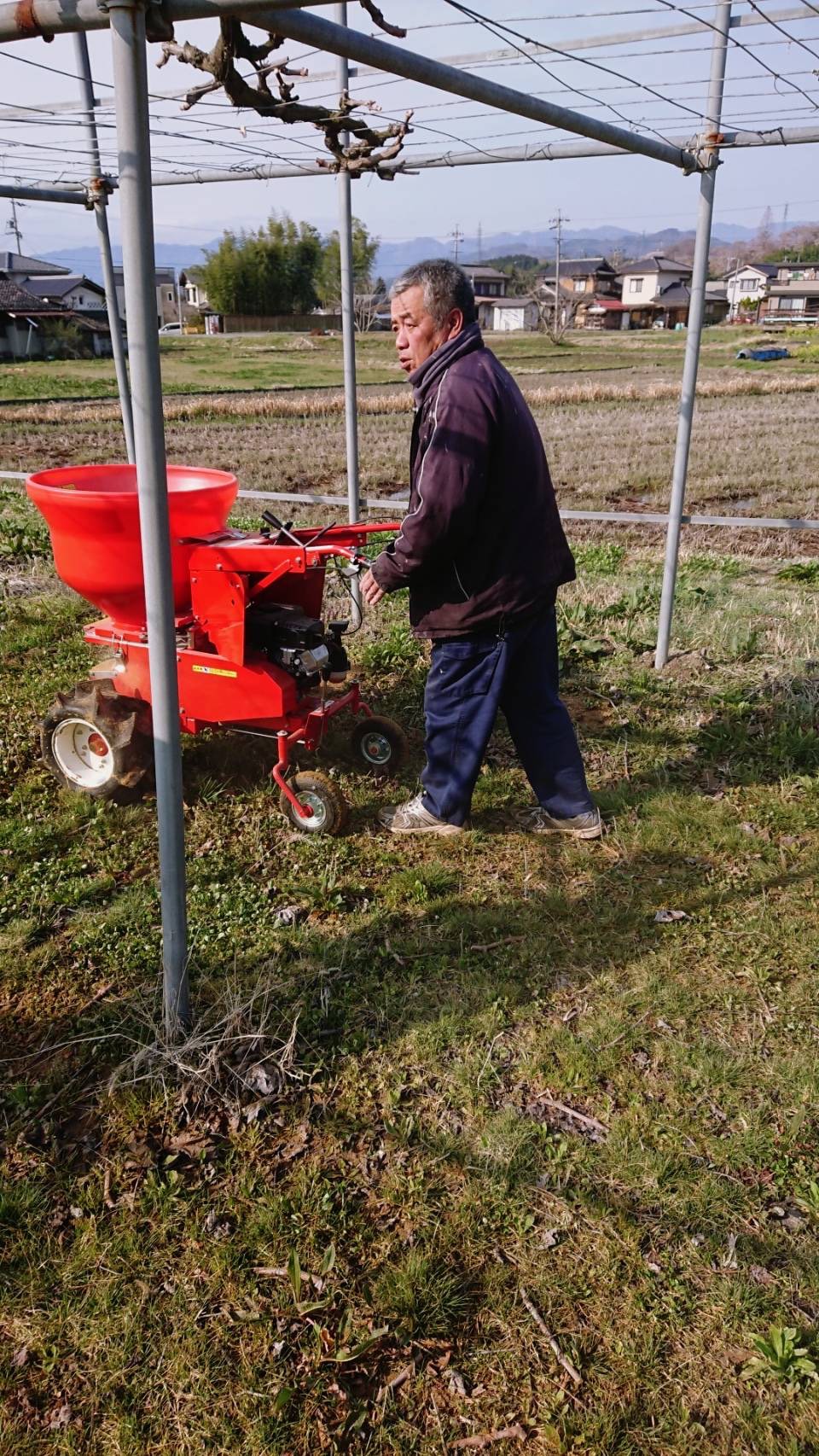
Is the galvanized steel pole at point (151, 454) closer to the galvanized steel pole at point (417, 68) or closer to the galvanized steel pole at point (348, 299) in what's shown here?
the galvanized steel pole at point (417, 68)

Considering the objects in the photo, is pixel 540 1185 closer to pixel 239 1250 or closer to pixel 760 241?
pixel 239 1250

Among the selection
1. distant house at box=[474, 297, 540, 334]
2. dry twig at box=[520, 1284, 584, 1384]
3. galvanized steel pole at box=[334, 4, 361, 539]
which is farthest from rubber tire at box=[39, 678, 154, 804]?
distant house at box=[474, 297, 540, 334]

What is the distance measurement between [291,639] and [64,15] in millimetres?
2052

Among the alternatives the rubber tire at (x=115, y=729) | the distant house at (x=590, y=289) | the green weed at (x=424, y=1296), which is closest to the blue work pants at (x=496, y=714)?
the rubber tire at (x=115, y=729)

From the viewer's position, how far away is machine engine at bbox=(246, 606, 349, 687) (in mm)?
3629

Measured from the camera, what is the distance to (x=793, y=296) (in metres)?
75.6

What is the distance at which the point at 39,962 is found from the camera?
2988 mm

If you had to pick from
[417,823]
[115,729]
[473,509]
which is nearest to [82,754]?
[115,729]

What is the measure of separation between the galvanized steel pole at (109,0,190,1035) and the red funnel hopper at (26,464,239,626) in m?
1.00

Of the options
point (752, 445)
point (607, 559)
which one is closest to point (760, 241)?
point (752, 445)

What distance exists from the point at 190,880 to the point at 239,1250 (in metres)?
1.45

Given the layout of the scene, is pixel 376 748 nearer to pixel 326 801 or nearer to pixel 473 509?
pixel 326 801

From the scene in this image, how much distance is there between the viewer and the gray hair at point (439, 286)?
3.12m

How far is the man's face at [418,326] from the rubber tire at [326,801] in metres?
1.48
